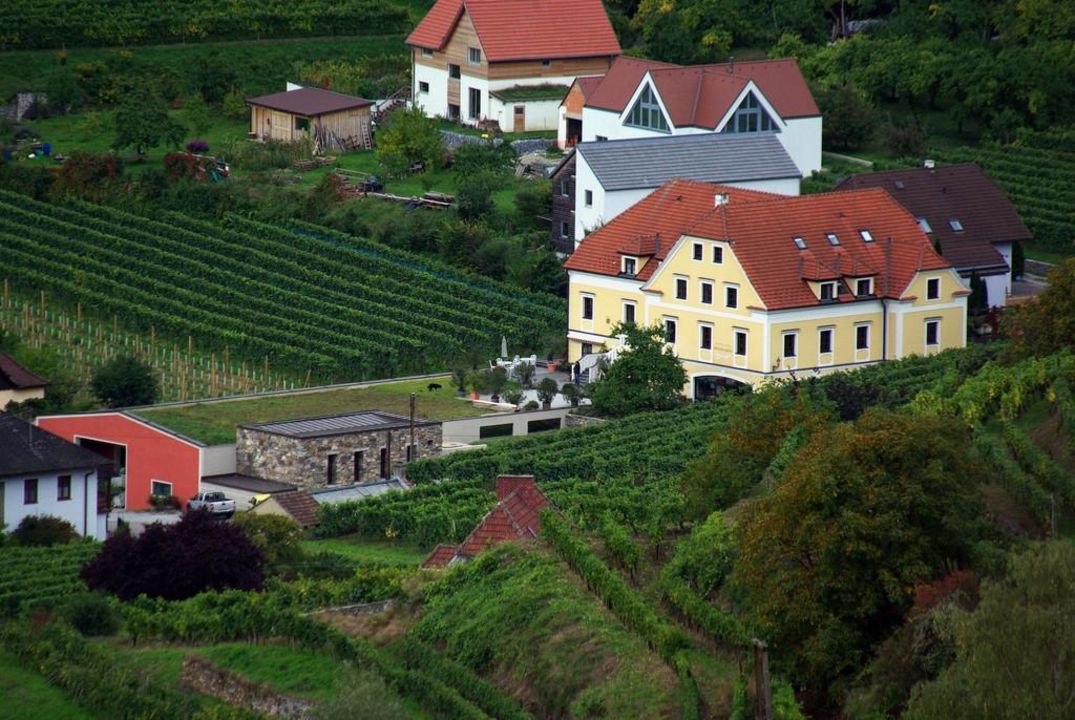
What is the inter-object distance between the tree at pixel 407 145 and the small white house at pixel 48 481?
33353 mm

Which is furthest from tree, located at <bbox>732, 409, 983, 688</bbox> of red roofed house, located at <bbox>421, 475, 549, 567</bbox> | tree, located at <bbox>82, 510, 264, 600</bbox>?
tree, located at <bbox>82, 510, 264, 600</bbox>

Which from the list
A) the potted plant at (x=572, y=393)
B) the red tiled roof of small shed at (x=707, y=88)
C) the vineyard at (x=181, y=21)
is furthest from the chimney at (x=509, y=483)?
the vineyard at (x=181, y=21)

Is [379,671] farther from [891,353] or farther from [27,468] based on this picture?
[891,353]

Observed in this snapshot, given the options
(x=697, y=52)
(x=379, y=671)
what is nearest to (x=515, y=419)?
(x=379, y=671)

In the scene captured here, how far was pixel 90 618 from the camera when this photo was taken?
50.1 metres

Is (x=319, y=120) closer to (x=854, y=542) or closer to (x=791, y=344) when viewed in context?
(x=791, y=344)

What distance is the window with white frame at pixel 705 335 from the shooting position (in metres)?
70.8

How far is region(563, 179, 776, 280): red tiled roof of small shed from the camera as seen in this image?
241ft

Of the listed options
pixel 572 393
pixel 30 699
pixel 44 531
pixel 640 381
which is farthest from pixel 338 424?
pixel 30 699

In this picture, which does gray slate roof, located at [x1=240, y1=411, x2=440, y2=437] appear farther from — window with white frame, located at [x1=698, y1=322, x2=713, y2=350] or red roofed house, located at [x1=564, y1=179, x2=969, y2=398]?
window with white frame, located at [x1=698, y1=322, x2=713, y2=350]

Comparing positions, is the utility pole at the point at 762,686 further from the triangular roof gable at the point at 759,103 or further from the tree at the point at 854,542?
the triangular roof gable at the point at 759,103

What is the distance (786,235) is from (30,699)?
30.2 metres

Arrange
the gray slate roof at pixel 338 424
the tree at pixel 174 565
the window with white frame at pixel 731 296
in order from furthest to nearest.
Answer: the window with white frame at pixel 731 296, the gray slate roof at pixel 338 424, the tree at pixel 174 565

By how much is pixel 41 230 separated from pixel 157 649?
135 ft
